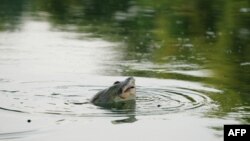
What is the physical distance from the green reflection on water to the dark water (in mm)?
25

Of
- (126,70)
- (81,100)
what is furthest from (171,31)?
(81,100)

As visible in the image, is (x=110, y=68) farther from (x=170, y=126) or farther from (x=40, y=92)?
(x=170, y=126)

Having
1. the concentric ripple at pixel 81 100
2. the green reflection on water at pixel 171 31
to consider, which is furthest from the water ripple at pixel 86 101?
the green reflection on water at pixel 171 31

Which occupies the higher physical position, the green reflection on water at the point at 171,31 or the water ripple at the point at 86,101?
the green reflection on water at the point at 171,31

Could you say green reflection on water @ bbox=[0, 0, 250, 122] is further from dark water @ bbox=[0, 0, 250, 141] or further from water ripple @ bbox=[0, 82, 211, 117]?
water ripple @ bbox=[0, 82, 211, 117]

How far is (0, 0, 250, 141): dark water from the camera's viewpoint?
394 inches

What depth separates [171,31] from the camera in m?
21.5

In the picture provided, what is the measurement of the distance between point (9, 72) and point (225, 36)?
7616 millimetres

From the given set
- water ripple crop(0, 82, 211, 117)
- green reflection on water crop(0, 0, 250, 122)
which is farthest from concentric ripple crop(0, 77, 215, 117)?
green reflection on water crop(0, 0, 250, 122)

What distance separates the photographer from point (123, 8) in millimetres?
28922

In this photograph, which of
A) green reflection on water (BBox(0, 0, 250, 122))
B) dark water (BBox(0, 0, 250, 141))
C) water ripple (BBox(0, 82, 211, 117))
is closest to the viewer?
dark water (BBox(0, 0, 250, 141))

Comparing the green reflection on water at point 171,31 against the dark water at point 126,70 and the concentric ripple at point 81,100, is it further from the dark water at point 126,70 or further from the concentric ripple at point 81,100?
the concentric ripple at point 81,100

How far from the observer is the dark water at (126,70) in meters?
10.0

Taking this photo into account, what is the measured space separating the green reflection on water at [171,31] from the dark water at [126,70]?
0.03 m
